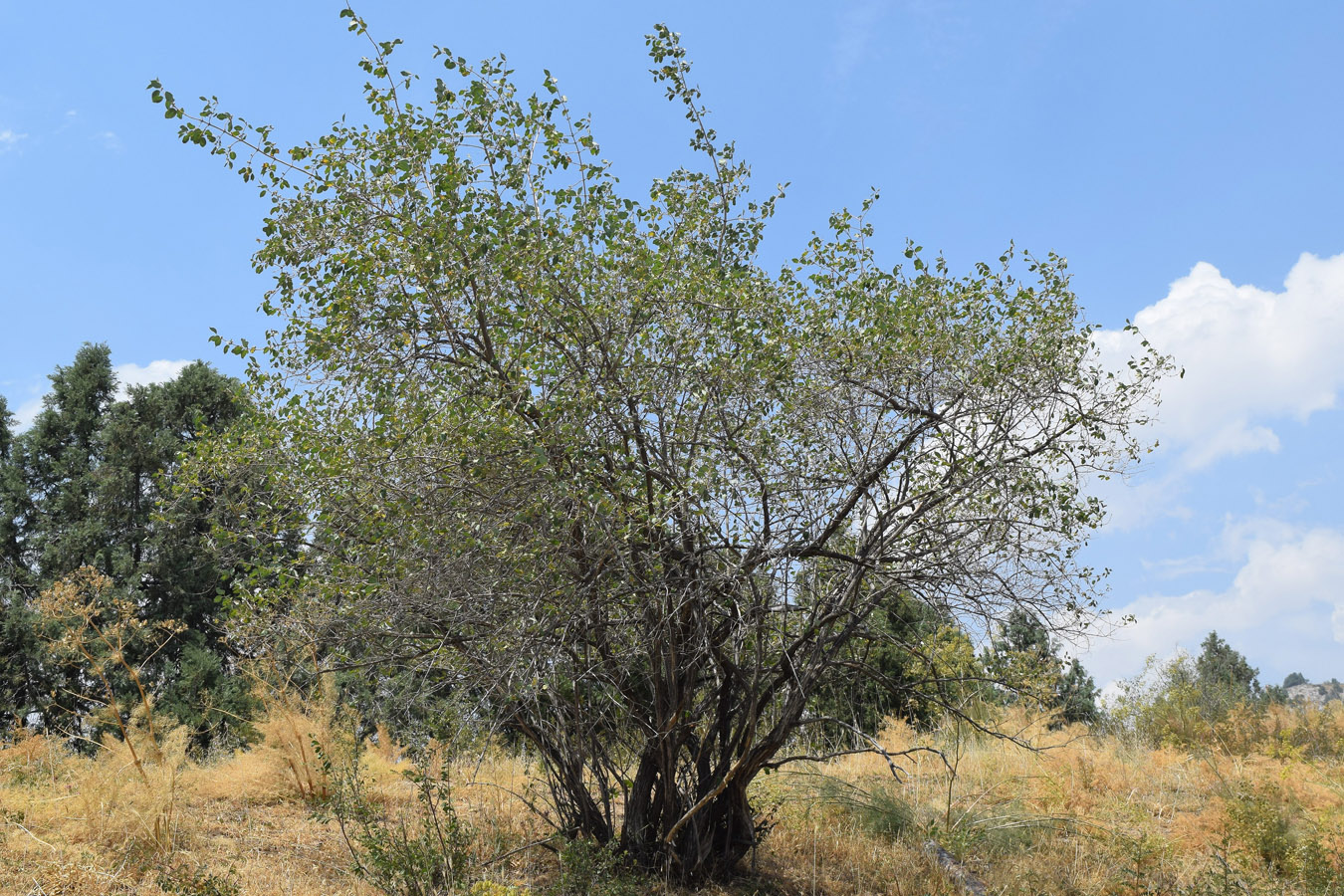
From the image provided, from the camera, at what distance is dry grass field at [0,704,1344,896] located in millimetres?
6484

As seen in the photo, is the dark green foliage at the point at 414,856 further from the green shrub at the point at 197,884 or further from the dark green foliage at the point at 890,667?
the dark green foliage at the point at 890,667

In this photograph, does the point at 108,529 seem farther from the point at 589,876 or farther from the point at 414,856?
the point at 589,876

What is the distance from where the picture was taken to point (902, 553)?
596 cm

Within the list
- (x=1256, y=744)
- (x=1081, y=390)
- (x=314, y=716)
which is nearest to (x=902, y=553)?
(x=1081, y=390)

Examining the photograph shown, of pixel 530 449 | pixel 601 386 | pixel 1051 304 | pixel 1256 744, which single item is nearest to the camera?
pixel 530 449

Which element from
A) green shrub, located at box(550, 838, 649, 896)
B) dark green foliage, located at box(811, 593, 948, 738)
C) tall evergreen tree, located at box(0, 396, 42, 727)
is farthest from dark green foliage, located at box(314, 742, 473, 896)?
tall evergreen tree, located at box(0, 396, 42, 727)

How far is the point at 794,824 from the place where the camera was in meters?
8.18

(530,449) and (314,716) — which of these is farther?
(314,716)

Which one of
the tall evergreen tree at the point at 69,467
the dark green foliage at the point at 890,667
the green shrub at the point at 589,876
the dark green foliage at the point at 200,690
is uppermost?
the tall evergreen tree at the point at 69,467

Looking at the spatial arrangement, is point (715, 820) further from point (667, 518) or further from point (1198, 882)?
point (1198, 882)

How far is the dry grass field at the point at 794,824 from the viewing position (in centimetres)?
648

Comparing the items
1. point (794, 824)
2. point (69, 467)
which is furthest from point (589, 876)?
point (69, 467)

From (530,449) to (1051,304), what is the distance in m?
3.44

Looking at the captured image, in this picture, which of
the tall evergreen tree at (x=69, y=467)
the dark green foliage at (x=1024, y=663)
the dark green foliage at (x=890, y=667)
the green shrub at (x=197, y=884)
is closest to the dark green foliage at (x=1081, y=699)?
the dark green foliage at (x=890, y=667)
